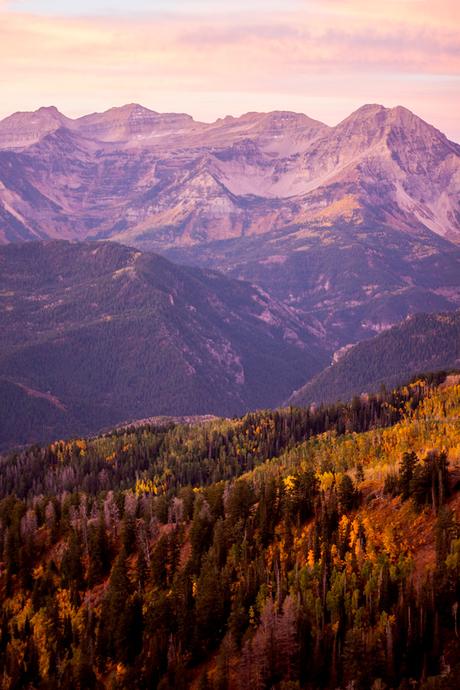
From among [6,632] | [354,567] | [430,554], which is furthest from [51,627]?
[430,554]

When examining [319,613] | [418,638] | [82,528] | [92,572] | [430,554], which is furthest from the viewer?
[82,528]

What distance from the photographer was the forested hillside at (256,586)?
111125mm

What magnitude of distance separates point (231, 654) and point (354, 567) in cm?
1846

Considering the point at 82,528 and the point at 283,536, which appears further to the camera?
the point at 82,528

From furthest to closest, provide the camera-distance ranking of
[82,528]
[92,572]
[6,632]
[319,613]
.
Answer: [82,528], [92,572], [6,632], [319,613]

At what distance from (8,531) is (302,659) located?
82.5 metres

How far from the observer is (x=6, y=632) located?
15038cm

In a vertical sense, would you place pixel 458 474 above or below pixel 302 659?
above

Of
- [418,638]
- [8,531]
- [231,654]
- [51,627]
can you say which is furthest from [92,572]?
[418,638]

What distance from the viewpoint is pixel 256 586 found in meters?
132

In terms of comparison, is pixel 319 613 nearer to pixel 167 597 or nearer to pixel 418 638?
pixel 418 638

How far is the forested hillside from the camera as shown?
365 ft

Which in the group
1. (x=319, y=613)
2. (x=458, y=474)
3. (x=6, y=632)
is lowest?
(x=6, y=632)

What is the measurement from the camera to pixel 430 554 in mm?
125938
